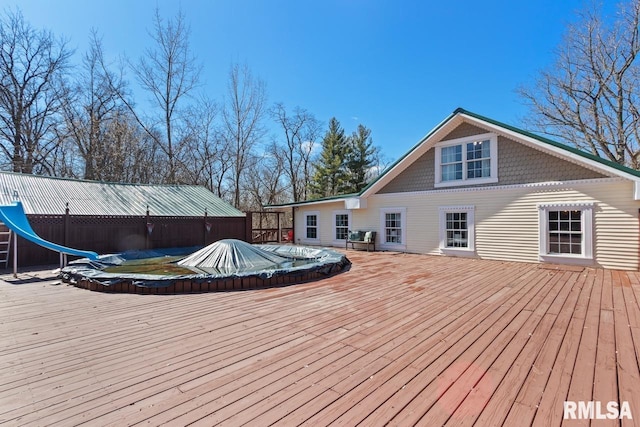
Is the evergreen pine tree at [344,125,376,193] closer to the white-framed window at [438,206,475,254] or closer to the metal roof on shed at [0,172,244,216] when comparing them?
the metal roof on shed at [0,172,244,216]

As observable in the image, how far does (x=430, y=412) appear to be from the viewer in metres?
1.95

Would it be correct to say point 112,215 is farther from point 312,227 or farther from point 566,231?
point 566,231

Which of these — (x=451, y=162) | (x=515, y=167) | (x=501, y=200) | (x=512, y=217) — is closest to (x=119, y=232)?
(x=451, y=162)

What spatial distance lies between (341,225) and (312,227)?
184cm

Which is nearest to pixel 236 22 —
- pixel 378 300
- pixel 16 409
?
pixel 378 300

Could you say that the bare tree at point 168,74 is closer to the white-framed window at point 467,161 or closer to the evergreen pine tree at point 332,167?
the evergreen pine tree at point 332,167

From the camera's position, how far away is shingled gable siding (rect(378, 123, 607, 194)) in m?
8.24

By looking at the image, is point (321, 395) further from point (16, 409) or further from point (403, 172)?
point (403, 172)

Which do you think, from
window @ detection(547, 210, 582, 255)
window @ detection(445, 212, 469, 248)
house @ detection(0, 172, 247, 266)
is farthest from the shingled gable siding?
house @ detection(0, 172, 247, 266)

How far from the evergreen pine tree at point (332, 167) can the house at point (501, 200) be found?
38.9 feet

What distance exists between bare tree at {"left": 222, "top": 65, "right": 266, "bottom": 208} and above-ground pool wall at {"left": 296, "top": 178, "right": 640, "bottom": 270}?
12.2 meters

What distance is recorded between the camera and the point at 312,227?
49.0 ft

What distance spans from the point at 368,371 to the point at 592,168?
353 inches

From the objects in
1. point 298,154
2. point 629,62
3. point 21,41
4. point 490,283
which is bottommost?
point 490,283
